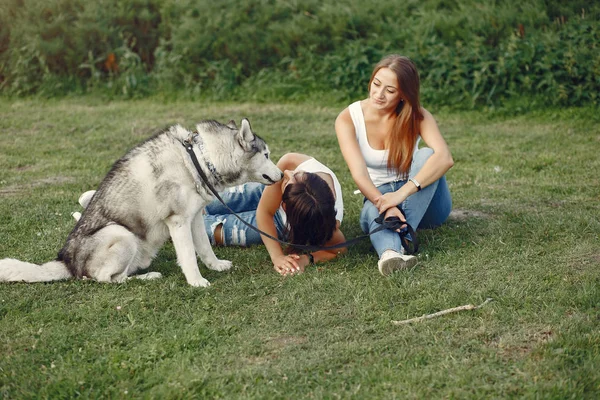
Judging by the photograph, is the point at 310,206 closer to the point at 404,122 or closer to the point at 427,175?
the point at 427,175

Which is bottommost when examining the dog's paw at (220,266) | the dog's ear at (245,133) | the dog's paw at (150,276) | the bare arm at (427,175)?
the dog's paw at (220,266)

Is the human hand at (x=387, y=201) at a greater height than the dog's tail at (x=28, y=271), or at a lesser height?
greater

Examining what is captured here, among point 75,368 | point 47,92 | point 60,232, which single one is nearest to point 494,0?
point 47,92

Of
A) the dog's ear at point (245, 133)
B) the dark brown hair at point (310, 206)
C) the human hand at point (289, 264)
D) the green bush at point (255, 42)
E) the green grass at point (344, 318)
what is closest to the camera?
the green grass at point (344, 318)

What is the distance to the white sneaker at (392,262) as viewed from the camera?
470cm

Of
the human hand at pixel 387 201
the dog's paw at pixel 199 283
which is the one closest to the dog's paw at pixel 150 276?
the dog's paw at pixel 199 283

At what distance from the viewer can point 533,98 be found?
9570 mm

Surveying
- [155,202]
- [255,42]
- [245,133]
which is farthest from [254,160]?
[255,42]

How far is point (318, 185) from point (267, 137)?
14.0 feet

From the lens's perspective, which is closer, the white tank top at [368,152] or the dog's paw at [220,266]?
the dog's paw at [220,266]

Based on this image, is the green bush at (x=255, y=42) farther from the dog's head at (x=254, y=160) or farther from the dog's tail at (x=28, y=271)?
the dog's tail at (x=28, y=271)

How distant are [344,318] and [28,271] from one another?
2.17 metres

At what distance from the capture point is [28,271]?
15.3ft

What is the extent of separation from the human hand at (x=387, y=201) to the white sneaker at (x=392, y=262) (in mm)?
369
